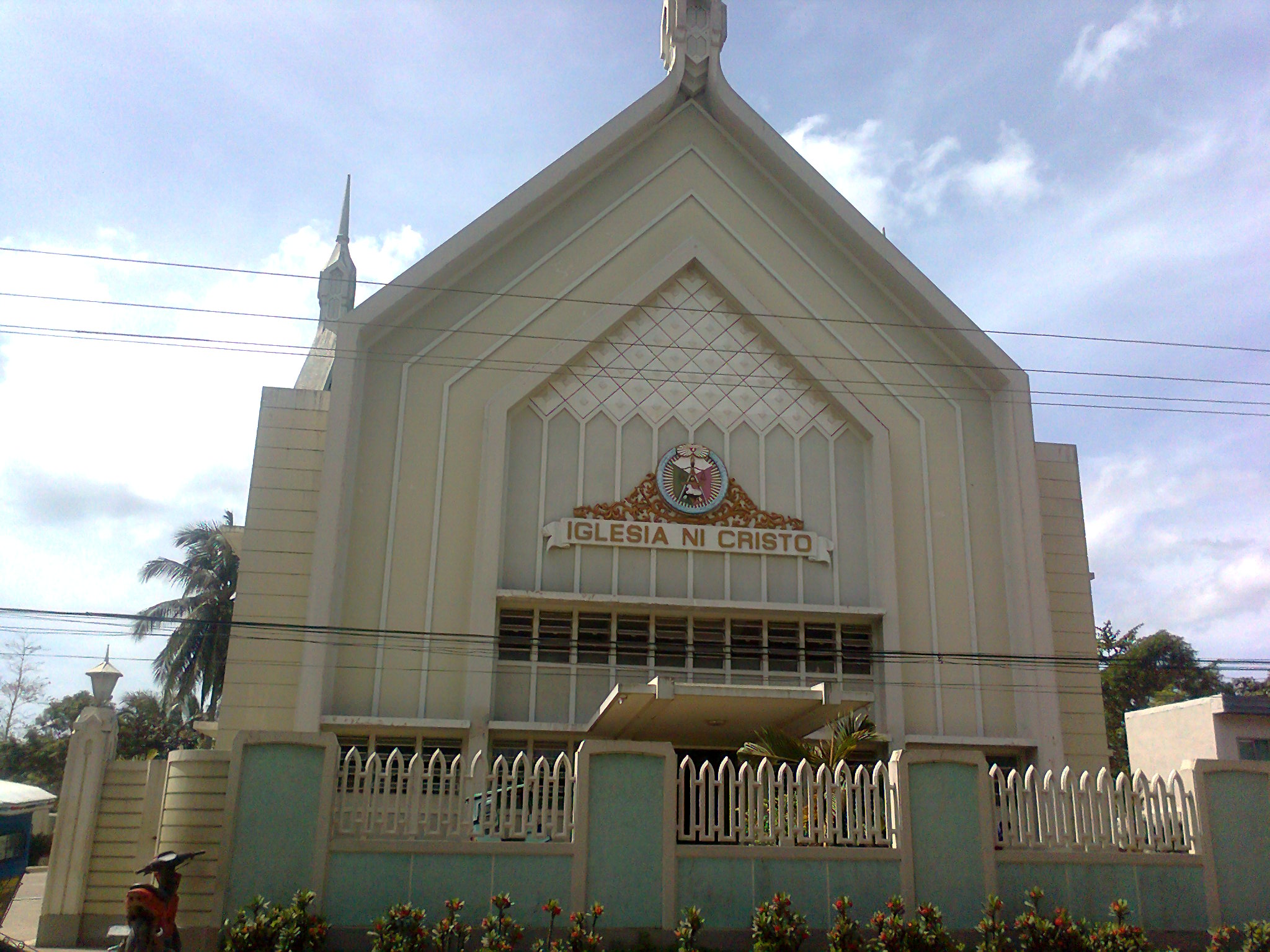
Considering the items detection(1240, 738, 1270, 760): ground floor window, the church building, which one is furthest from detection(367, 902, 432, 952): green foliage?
detection(1240, 738, 1270, 760): ground floor window

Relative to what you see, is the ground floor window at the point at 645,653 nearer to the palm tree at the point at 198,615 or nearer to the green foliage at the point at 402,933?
the green foliage at the point at 402,933

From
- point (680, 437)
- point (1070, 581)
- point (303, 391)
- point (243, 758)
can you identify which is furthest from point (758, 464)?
point (243, 758)

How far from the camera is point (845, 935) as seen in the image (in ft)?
38.2

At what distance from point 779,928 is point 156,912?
19.8 feet

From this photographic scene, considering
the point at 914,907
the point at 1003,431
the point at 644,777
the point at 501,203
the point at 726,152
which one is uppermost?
the point at 726,152

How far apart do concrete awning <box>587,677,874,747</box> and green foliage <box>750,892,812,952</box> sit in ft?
10.8

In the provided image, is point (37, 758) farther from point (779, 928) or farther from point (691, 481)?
point (779, 928)

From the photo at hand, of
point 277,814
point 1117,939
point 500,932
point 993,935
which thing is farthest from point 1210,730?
point 277,814

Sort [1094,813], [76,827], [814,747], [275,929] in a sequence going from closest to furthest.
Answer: [275,929] → [1094,813] → [76,827] → [814,747]

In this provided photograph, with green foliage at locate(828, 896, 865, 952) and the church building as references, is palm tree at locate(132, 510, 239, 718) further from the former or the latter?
green foliage at locate(828, 896, 865, 952)

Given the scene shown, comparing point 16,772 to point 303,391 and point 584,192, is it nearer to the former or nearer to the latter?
point 303,391

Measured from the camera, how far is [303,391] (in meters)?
20.2

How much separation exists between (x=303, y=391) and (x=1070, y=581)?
Result: 14.4m

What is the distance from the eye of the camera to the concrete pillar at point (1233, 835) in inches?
517
